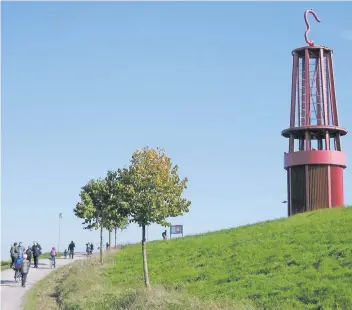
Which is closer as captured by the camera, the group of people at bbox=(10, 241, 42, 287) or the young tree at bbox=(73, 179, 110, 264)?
the group of people at bbox=(10, 241, 42, 287)

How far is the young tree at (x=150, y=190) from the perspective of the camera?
2747 cm

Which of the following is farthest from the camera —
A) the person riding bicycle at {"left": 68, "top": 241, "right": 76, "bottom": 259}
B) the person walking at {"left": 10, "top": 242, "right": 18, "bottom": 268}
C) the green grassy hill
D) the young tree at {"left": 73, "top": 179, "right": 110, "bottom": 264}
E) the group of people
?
the person riding bicycle at {"left": 68, "top": 241, "right": 76, "bottom": 259}

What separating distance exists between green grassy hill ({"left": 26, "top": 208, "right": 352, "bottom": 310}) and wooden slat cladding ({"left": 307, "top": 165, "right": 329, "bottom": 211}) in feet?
15.8

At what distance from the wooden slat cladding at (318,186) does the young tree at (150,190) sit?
60.9 ft

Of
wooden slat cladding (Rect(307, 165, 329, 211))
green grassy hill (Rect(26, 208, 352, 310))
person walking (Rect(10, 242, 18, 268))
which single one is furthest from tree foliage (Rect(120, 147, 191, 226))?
wooden slat cladding (Rect(307, 165, 329, 211))

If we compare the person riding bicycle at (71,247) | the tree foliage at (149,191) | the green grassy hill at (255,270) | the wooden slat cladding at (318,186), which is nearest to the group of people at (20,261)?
the green grassy hill at (255,270)

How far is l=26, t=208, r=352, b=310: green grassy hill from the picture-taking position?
2066cm

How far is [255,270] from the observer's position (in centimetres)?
2572

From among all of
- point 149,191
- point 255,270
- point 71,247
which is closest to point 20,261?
point 149,191

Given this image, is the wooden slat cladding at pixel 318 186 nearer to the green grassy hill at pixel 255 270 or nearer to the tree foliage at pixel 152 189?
the green grassy hill at pixel 255 270

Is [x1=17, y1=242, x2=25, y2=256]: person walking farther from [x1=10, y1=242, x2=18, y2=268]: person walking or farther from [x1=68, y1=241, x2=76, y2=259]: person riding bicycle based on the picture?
[x1=68, y1=241, x2=76, y2=259]: person riding bicycle

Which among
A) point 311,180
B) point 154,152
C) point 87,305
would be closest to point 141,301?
point 87,305

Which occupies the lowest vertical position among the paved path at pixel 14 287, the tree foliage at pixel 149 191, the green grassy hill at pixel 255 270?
the paved path at pixel 14 287

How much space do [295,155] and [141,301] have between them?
2791 cm
